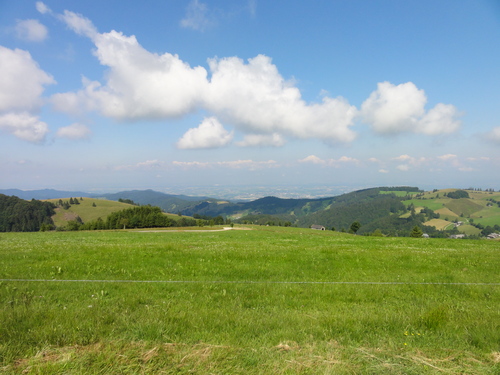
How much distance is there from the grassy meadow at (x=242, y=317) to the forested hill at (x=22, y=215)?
183 metres

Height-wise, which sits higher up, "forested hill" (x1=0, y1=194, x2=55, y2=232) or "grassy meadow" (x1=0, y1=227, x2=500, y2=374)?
"grassy meadow" (x1=0, y1=227, x2=500, y2=374)

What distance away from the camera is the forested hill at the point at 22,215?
158250mm

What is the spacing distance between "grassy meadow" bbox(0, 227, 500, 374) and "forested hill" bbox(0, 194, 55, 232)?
18291cm

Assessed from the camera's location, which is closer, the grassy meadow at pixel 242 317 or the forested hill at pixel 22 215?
the grassy meadow at pixel 242 317

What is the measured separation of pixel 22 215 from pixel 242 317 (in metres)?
214

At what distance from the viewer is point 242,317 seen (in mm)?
6324

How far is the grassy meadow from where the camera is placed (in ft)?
13.9

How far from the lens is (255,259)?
42.3ft

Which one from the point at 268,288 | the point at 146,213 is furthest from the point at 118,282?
the point at 146,213

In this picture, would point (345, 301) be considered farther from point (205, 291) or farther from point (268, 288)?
point (205, 291)

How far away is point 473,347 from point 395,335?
1.29 metres

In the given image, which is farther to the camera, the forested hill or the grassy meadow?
the forested hill

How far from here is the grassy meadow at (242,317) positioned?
4246mm

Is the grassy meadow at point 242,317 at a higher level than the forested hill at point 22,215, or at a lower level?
higher
